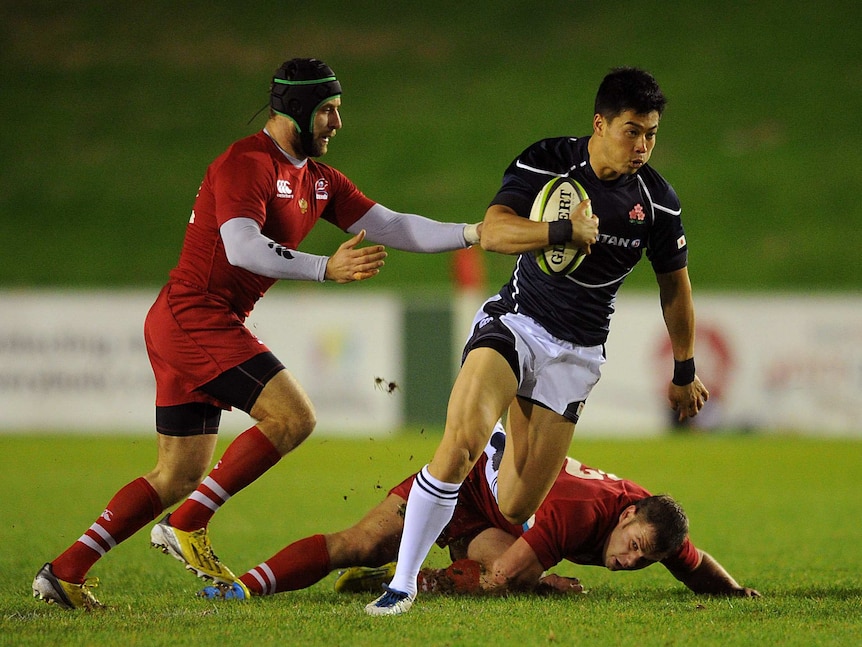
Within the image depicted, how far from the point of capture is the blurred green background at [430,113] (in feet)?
85.8

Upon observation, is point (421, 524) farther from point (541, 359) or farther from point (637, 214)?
point (637, 214)

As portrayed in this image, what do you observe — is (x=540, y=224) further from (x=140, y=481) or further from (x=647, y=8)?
(x=647, y=8)

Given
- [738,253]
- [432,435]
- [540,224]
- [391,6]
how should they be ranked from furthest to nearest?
[391,6] → [738,253] → [432,435] → [540,224]

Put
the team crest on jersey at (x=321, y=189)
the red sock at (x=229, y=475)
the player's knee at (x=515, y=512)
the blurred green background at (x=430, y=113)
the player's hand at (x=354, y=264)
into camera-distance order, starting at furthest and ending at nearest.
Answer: the blurred green background at (x=430, y=113)
the team crest on jersey at (x=321, y=189)
the player's knee at (x=515, y=512)
the red sock at (x=229, y=475)
the player's hand at (x=354, y=264)

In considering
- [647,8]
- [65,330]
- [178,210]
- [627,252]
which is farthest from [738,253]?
[627,252]

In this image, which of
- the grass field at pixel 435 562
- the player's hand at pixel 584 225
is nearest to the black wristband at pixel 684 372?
the grass field at pixel 435 562

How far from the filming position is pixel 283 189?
576 centimetres

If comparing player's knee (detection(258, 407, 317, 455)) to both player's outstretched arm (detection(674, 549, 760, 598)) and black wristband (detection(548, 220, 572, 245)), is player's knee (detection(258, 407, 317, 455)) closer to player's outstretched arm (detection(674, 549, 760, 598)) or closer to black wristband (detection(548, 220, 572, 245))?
black wristband (detection(548, 220, 572, 245))

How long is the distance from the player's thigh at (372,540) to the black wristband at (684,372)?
60.7 inches

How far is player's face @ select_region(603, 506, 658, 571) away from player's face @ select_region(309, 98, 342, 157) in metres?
2.26

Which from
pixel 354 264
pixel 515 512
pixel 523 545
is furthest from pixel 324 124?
pixel 523 545

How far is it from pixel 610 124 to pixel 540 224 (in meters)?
0.64

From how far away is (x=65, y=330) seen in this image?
16844 millimetres

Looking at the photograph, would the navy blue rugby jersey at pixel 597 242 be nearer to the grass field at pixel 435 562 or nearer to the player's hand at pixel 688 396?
the player's hand at pixel 688 396
